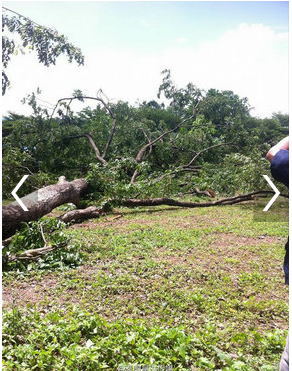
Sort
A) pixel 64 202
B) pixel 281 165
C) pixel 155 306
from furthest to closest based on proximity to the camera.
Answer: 1. pixel 64 202
2. pixel 155 306
3. pixel 281 165

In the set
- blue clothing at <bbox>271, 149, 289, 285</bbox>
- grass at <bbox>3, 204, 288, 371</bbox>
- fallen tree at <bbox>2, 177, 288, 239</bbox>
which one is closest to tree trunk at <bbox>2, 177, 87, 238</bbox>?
fallen tree at <bbox>2, 177, 288, 239</bbox>

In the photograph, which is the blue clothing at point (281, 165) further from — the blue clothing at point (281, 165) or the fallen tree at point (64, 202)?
the fallen tree at point (64, 202)

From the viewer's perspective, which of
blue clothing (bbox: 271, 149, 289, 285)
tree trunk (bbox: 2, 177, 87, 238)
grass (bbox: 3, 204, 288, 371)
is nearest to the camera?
blue clothing (bbox: 271, 149, 289, 285)

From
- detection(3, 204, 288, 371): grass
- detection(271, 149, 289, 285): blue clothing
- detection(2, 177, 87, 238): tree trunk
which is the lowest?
detection(3, 204, 288, 371): grass

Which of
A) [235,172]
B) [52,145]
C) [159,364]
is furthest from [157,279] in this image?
[52,145]

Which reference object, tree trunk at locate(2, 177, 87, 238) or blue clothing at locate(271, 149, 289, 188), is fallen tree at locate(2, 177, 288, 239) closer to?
tree trunk at locate(2, 177, 87, 238)

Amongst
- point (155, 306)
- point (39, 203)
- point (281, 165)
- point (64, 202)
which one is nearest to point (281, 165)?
point (281, 165)

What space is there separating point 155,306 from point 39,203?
8.35ft

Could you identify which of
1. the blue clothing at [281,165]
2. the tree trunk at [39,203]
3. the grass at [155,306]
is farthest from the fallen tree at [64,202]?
the blue clothing at [281,165]

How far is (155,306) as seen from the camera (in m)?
2.44

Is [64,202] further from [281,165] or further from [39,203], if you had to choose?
[281,165]

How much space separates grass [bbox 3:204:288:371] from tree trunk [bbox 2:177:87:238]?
61 centimetres

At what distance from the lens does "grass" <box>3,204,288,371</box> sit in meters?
1.81

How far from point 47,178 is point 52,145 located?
122 centimetres
